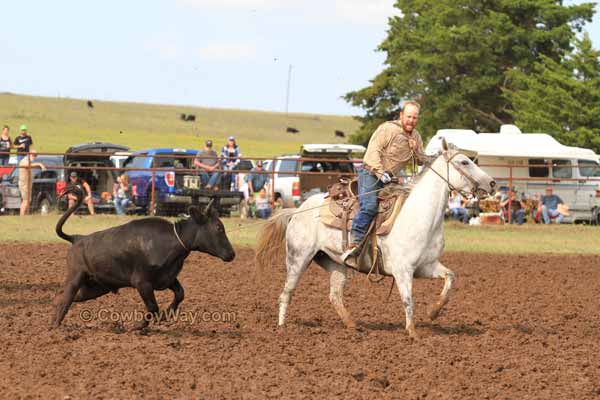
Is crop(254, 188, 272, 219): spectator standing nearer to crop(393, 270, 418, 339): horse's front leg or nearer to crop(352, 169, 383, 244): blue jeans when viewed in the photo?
crop(352, 169, 383, 244): blue jeans

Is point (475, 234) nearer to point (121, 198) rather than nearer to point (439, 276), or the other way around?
point (121, 198)

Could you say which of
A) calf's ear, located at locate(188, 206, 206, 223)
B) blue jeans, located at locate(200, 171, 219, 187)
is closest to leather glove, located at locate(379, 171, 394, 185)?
calf's ear, located at locate(188, 206, 206, 223)

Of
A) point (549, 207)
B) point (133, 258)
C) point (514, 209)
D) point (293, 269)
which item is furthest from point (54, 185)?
point (133, 258)

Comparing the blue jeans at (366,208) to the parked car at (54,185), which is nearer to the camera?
the blue jeans at (366,208)

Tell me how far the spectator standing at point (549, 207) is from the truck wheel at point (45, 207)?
12.4 metres

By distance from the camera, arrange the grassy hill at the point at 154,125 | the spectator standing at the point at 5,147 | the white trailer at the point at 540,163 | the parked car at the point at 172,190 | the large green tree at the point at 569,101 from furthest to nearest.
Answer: the grassy hill at the point at 154,125, the large green tree at the point at 569,101, the white trailer at the point at 540,163, the spectator standing at the point at 5,147, the parked car at the point at 172,190

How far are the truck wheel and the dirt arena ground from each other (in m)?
10.1

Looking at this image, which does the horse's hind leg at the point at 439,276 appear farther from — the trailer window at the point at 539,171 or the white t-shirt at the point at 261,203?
the trailer window at the point at 539,171

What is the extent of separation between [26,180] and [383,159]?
15.4 meters

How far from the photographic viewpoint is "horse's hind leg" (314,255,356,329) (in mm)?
10023

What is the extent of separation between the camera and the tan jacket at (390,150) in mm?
9719

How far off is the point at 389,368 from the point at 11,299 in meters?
5.39

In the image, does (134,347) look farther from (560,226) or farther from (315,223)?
(560,226)

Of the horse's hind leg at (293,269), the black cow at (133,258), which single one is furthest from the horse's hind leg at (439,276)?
the black cow at (133,258)
